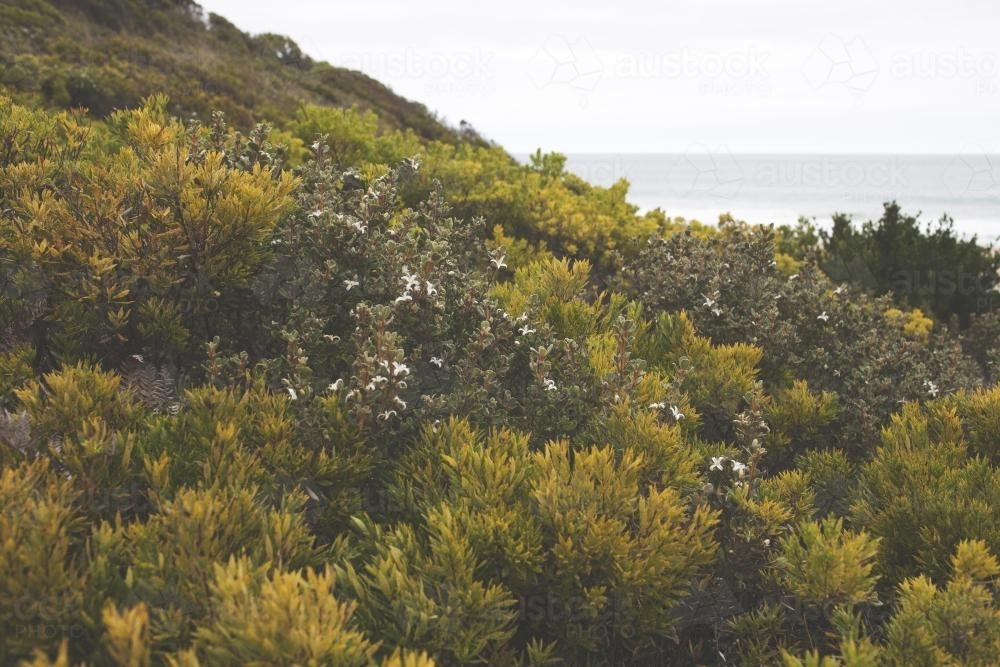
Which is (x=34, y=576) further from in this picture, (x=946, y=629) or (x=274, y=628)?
(x=946, y=629)

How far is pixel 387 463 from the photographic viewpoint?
114 inches

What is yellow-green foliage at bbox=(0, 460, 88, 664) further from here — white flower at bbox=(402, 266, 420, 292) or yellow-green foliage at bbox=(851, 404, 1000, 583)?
yellow-green foliage at bbox=(851, 404, 1000, 583)

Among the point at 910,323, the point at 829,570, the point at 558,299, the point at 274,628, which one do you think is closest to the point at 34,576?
the point at 274,628

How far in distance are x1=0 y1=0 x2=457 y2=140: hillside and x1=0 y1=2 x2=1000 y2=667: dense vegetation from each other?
13.3 feet

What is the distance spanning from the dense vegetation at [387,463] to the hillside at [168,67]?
4.07 m

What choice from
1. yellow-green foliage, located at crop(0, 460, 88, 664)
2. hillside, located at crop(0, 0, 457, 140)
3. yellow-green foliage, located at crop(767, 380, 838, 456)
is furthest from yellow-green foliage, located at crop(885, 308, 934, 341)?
hillside, located at crop(0, 0, 457, 140)

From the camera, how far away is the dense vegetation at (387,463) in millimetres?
2020

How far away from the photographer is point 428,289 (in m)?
3.45

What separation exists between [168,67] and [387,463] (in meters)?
15.7

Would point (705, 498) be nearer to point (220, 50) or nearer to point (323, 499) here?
point (323, 499)

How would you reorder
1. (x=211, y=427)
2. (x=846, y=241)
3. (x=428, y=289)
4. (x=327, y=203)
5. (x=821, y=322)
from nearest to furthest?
(x=211, y=427) < (x=428, y=289) < (x=327, y=203) < (x=821, y=322) < (x=846, y=241)

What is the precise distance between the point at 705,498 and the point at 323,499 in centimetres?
153

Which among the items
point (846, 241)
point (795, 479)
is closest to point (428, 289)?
point (795, 479)

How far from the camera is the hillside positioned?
1038 centimetres
